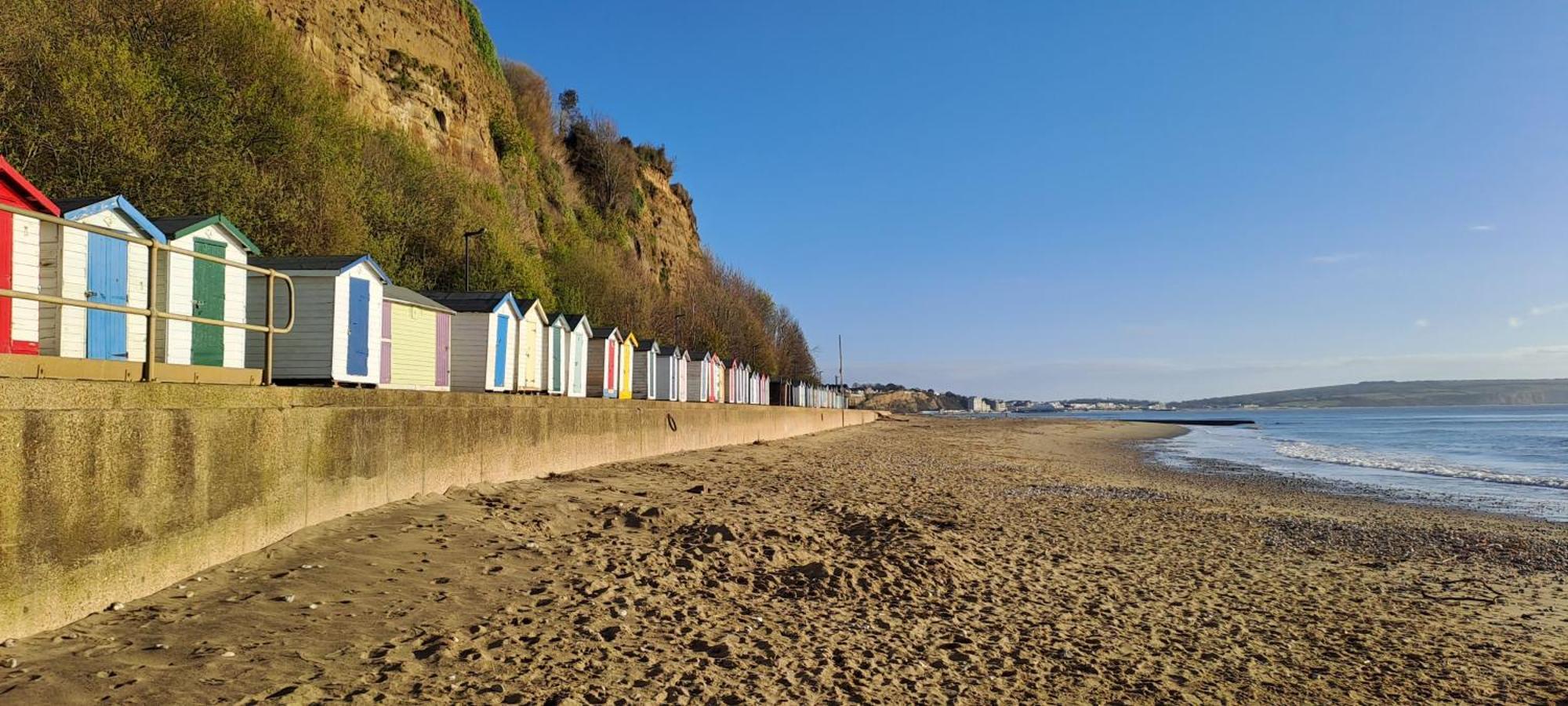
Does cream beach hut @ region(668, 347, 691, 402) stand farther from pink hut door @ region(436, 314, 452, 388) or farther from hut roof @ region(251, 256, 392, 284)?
hut roof @ region(251, 256, 392, 284)

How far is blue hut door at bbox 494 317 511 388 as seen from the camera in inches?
746

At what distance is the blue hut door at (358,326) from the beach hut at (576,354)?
804cm

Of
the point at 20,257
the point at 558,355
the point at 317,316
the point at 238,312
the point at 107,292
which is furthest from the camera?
the point at 558,355

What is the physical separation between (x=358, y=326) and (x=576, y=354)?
31.7 feet

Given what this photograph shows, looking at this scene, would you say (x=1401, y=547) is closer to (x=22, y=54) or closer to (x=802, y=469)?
(x=802, y=469)

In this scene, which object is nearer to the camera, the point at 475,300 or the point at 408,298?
the point at 408,298

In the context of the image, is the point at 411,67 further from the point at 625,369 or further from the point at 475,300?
the point at 475,300

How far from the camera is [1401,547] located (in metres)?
12.4

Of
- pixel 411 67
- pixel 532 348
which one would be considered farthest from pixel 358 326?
pixel 411 67

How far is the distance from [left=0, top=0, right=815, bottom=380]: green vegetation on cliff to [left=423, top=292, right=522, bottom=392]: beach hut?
6489 millimetres

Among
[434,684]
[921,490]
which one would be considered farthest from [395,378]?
[434,684]

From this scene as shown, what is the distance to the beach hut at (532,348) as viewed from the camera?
66.0ft

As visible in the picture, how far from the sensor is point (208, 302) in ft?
39.4

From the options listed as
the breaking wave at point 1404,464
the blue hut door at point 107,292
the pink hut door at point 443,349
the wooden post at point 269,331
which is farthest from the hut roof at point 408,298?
the breaking wave at point 1404,464
